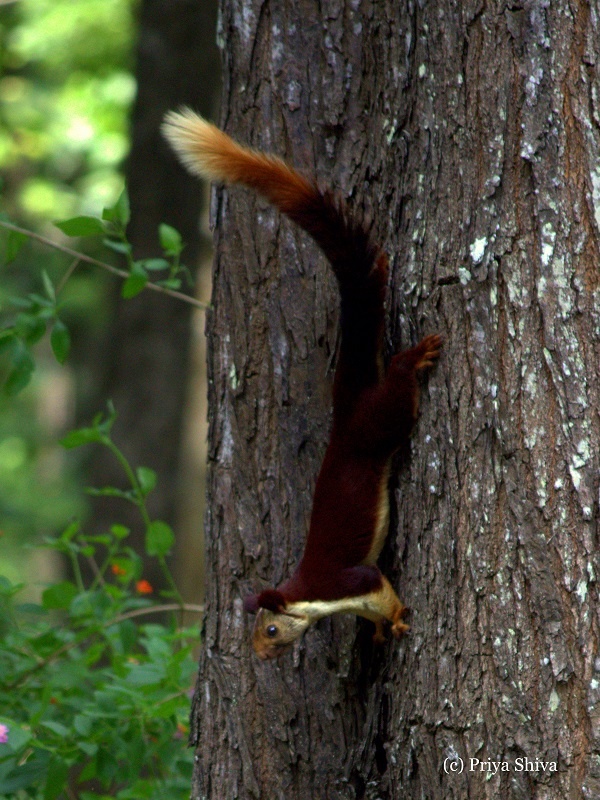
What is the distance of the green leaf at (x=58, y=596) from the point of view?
241cm

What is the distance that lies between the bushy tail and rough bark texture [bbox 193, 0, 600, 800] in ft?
0.21

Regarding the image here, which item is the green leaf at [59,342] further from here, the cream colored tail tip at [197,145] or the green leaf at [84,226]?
the cream colored tail tip at [197,145]

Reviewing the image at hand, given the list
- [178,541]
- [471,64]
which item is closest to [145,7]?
[178,541]

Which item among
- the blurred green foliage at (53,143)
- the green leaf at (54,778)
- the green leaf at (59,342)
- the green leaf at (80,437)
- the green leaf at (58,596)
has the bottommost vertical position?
the green leaf at (54,778)

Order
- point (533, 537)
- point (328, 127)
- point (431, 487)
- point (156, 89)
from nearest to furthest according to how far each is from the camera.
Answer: point (533, 537) → point (431, 487) → point (328, 127) → point (156, 89)

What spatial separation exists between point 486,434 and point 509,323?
0.66ft

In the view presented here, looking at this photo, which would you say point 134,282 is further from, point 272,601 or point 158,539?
point 272,601

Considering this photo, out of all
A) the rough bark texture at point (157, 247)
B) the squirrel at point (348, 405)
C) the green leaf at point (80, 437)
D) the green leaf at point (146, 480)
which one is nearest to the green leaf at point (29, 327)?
the green leaf at point (80, 437)

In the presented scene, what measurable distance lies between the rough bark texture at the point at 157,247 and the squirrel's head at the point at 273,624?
348 cm

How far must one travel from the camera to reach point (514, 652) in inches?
61.3

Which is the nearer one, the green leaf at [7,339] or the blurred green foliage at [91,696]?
the blurred green foliage at [91,696]

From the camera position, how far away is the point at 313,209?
5.82 feet

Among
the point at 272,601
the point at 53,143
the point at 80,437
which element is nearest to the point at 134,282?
the point at 80,437

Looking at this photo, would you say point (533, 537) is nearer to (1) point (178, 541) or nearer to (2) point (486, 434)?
(2) point (486, 434)
